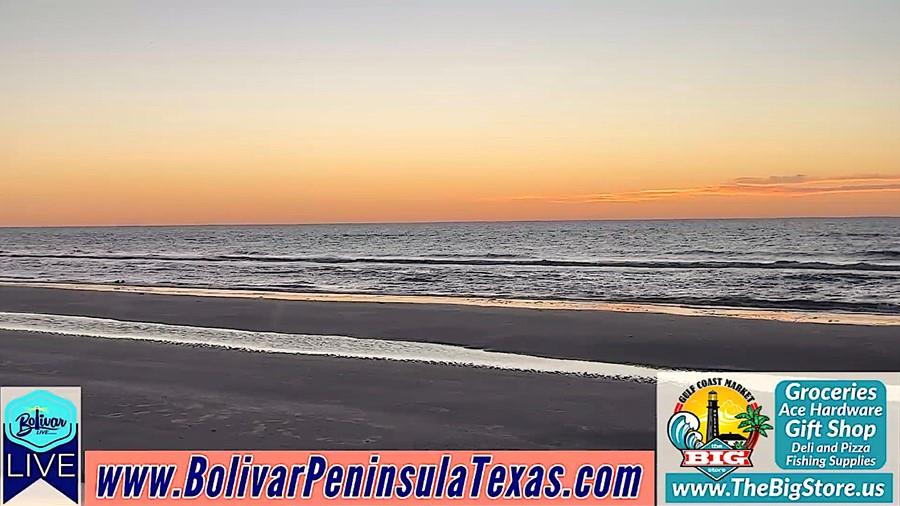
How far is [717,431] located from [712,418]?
219 millimetres

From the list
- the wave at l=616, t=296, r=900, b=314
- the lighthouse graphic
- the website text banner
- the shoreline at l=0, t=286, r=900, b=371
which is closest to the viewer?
the website text banner

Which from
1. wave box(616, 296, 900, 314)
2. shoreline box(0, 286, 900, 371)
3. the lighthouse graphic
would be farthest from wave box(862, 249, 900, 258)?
the lighthouse graphic

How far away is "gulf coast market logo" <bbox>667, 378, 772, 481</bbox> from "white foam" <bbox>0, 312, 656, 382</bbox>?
216 cm

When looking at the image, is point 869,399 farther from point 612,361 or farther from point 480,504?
point 480,504

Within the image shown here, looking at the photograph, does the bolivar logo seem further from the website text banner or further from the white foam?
the white foam

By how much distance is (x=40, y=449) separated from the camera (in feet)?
20.0

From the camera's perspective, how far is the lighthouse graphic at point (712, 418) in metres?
6.14

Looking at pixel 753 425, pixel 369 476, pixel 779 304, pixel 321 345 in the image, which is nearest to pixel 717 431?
pixel 753 425

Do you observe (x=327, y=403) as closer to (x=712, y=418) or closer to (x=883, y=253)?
(x=712, y=418)

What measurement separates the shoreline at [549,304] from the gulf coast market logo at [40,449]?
38.0ft

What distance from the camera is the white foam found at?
9.97 meters

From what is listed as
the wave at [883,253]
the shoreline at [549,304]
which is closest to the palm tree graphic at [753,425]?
the shoreline at [549,304]

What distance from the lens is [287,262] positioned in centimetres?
3966

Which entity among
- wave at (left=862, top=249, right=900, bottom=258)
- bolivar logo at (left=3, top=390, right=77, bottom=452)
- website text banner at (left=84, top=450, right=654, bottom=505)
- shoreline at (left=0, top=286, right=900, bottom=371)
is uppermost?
bolivar logo at (left=3, top=390, right=77, bottom=452)
